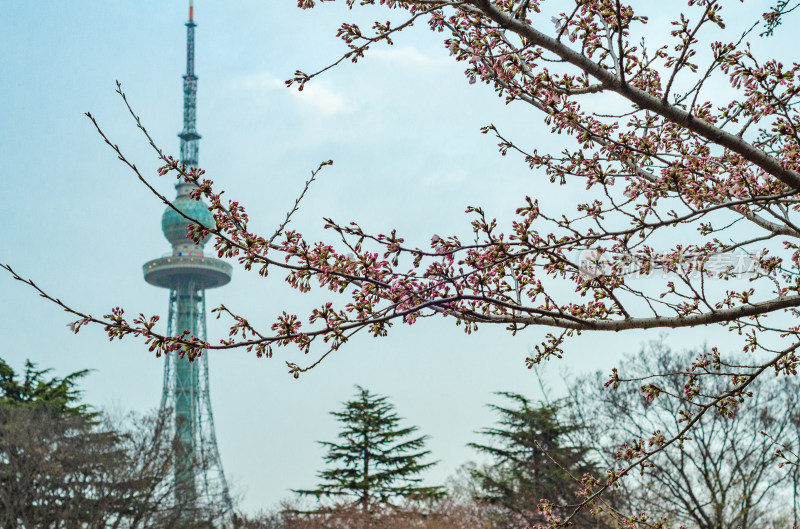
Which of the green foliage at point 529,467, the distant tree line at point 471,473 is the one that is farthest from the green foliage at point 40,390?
the green foliage at point 529,467

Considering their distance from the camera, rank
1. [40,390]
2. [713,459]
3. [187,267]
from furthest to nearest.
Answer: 1. [187,267]
2. [40,390]
3. [713,459]

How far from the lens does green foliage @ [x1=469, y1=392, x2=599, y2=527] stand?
18.8m

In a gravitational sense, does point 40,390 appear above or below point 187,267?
below

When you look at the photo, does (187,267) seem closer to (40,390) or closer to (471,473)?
(40,390)

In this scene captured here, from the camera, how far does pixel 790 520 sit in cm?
1698

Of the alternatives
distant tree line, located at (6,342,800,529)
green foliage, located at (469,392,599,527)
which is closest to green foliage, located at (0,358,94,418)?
distant tree line, located at (6,342,800,529)

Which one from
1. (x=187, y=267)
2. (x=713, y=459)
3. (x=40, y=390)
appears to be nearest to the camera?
(x=713, y=459)

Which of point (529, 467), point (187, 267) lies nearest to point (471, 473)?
point (529, 467)

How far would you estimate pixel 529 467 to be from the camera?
20531 millimetres

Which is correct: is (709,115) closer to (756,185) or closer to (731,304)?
(756,185)

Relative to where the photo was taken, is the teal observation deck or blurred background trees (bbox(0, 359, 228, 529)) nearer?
blurred background trees (bbox(0, 359, 228, 529))

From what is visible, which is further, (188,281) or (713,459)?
(188,281)

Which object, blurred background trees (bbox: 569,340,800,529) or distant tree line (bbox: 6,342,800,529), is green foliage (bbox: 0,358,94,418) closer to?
distant tree line (bbox: 6,342,800,529)

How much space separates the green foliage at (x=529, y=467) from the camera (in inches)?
742
